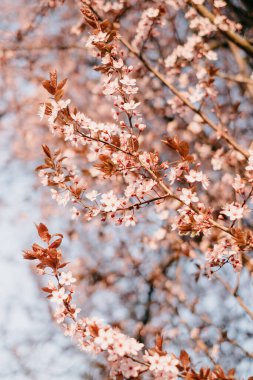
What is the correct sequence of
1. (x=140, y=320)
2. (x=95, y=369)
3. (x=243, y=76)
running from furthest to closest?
(x=140, y=320) < (x=95, y=369) < (x=243, y=76)

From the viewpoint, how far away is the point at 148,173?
6.75 feet

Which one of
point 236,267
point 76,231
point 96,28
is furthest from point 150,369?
point 76,231

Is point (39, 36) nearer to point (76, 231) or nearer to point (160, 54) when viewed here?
point (160, 54)

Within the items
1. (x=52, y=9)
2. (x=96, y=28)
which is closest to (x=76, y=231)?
(x=52, y=9)

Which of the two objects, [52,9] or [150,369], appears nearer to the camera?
[150,369]

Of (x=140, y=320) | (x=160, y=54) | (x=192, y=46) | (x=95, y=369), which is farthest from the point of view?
(x=140, y=320)

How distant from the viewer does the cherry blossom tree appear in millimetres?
1945

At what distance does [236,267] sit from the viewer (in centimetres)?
201

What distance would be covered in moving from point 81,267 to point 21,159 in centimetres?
303

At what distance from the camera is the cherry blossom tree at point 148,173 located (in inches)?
76.6

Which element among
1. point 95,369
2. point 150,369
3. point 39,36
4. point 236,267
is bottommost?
point 95,369

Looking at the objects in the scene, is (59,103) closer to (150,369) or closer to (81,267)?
(150,369)

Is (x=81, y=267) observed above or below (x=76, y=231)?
below

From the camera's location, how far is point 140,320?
616 cm
